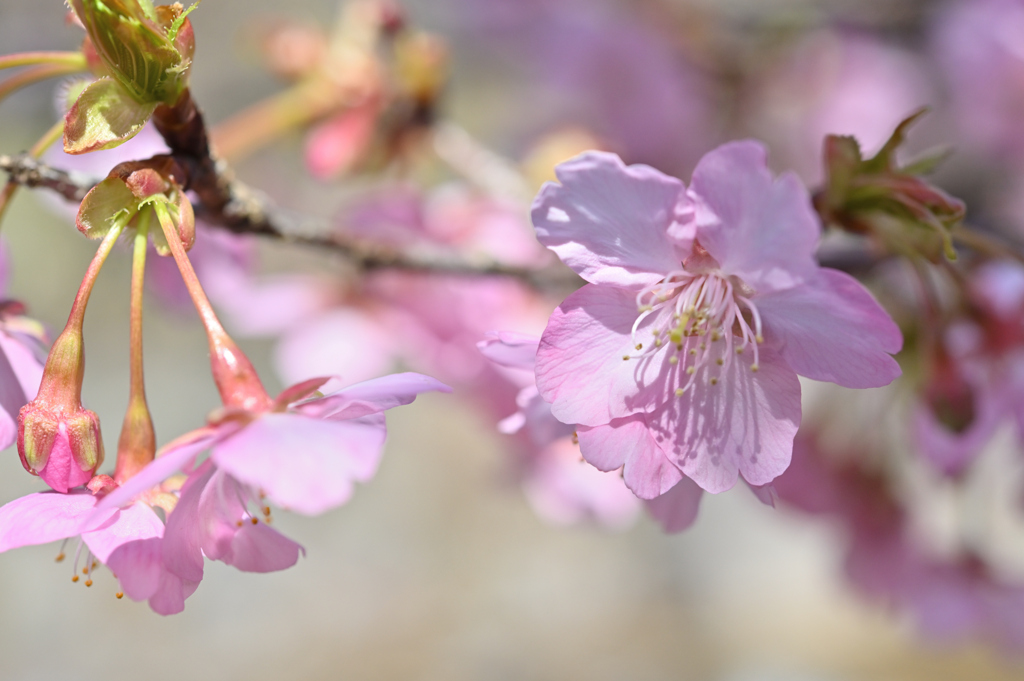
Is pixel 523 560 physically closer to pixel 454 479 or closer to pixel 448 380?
pixel 454 479

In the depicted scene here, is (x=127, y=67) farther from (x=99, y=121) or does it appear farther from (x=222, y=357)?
(x=222, y=357)

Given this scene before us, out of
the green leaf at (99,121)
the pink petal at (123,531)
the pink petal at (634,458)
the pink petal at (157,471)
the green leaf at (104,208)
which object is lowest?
the pink petal at (634,458)

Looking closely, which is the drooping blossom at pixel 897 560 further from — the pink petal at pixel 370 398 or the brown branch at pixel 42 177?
the brown branch at pixel 42 177

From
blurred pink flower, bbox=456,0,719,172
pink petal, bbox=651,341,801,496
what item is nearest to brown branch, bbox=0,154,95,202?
pink petal, bbox=651,341,801,496

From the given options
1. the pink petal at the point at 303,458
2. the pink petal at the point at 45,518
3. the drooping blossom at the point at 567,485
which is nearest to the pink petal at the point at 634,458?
the pink petal at the point at 303,458

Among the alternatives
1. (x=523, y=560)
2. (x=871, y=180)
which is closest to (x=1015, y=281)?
(x=871, y=180)
